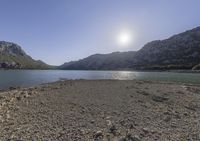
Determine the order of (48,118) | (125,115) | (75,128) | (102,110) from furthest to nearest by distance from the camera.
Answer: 1. (102,110)
2. (125,115)
3. (48,118)
4. (75,128)

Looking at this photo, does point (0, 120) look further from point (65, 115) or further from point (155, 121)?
point (155, 121)

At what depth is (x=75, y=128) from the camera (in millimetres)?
13617

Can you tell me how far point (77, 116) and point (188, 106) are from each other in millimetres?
10596

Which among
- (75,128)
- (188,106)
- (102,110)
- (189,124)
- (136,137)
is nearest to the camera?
(136,137)

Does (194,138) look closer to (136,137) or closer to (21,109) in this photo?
(136,137)

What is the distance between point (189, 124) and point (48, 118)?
931cm

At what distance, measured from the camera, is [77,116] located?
54.5 ft

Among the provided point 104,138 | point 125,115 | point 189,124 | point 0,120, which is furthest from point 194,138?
point 0,120

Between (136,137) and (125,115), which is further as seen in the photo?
(125,115)

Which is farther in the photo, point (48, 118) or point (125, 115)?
point (125, 115)

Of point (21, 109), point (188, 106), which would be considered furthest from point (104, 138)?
point (188, 106)

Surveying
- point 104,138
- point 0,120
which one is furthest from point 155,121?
point 0,120

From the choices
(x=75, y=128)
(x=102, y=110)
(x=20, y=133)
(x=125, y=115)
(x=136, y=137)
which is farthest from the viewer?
(x=102, y=110)

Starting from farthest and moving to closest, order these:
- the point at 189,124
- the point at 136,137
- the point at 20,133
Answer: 1. the point at 189,124
2. the point at 20,133
3. the point at 136,137
